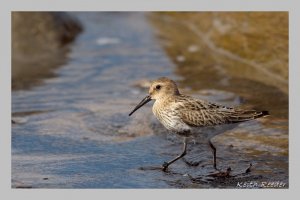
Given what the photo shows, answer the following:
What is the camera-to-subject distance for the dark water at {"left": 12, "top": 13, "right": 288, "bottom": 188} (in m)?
6.40

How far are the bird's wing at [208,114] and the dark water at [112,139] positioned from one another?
487mm

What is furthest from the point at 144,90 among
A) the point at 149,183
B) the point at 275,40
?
the point at 149,183

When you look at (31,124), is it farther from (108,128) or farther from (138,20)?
(138,20)

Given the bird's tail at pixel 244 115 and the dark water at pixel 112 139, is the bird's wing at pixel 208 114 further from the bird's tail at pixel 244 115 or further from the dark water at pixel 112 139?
the dark water at pixel 112 139

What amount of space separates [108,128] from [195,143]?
52.2 inches

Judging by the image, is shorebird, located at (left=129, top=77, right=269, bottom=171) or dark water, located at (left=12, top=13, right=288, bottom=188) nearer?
dark water, located at (left=12, top=13, right=288, bottom=188)

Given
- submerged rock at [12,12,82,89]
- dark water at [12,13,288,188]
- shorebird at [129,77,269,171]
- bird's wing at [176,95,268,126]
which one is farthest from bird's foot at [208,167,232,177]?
submerged rock at [12,12,82,89]

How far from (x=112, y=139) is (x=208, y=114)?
1679mm

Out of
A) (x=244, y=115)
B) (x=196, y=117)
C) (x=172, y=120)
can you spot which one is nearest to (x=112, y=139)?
(x=172, y=120)

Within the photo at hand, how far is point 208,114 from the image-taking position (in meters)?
6.73

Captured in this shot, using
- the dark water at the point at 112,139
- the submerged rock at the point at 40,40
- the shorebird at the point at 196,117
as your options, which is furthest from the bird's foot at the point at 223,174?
the submerged rock at the point at 40,40

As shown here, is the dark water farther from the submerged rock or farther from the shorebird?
the submerged rock

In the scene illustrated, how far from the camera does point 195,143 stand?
766cm

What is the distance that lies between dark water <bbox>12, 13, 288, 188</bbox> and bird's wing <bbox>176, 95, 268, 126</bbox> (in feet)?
1.60
